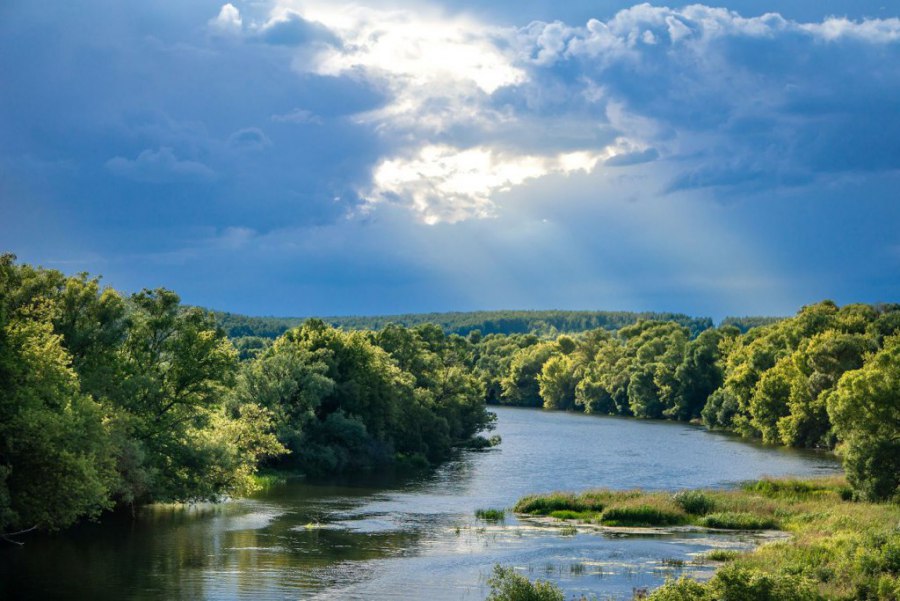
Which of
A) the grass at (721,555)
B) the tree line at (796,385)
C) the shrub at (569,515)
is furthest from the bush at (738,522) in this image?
the grass at (721,555)

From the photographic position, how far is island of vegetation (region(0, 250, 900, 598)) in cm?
4478

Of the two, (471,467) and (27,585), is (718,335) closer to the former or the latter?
(471,467)

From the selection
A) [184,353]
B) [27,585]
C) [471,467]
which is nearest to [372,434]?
[471,467]

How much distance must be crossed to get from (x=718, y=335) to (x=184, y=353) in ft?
440

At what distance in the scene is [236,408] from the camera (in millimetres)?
85812

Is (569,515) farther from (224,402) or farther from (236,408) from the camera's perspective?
(236,408)

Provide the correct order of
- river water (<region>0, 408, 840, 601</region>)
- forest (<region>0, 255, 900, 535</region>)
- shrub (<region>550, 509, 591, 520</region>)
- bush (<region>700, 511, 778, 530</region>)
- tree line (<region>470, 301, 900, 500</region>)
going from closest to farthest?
river water (<region>0, 408, 840, 601</region>)
forest (<region>0, 255, 900, 535</region>)
bush (<region>700, 511, 778, 530</region>)
shrub (<region>550, 509, 591, 520</region>)
tree line (<region>470, 301, 900, 500</region>)

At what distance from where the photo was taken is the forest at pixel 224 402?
147ft

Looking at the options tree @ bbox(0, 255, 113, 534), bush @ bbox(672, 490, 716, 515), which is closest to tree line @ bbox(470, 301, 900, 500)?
bush @ bbox(672, 490, 716, 515)

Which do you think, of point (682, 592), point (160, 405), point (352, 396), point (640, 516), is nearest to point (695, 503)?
point (640, 516)

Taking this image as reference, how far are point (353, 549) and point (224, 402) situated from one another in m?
32.1

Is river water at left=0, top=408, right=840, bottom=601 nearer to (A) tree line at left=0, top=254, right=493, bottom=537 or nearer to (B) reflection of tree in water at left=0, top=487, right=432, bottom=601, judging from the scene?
(B) reflection of tree in water at left=0, top=487, right=432, bottom=601

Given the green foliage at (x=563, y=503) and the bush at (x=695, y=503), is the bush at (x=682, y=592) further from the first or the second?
the green foliage at (x=563, y=503)

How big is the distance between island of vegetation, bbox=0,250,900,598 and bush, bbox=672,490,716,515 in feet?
2.54
